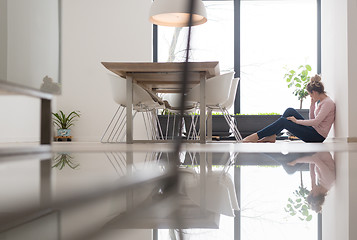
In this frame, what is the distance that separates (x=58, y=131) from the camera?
560cm

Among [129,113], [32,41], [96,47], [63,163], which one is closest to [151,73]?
[129,113]

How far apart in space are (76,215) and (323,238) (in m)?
0.15

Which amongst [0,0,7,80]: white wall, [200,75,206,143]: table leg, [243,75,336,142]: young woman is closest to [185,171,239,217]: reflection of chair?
[0,0,7,80]: white wall

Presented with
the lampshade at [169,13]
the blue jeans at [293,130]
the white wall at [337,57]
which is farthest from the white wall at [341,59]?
the lampshade at [169,13]

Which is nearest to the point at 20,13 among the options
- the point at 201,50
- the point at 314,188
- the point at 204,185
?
the point at 204,185

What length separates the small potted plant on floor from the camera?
558 centimetres

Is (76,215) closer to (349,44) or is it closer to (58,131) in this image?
(349,44)

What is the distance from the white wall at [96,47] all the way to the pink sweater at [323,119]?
261cm

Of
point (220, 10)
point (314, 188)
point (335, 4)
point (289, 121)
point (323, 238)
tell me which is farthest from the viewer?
point (220, 10)

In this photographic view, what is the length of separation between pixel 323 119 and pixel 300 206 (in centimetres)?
388

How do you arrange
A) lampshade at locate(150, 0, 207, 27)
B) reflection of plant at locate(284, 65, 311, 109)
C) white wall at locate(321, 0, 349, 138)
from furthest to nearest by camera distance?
1. reflection of plant at locate(284, 65, 311, 109)
2. white wall at locate(321, 0, 349, 138)
3. lampshade at locate(150, 0, 207, 27)

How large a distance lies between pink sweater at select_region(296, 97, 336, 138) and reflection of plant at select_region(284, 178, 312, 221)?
145 inches

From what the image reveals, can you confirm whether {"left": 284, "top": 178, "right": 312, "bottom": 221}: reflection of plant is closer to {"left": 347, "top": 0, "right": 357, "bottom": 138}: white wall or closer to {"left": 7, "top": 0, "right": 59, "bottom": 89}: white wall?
{"left": 7, "top": 0, "right": 59, "bottom": 89}: white wall

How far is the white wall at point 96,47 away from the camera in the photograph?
19.2 ft
